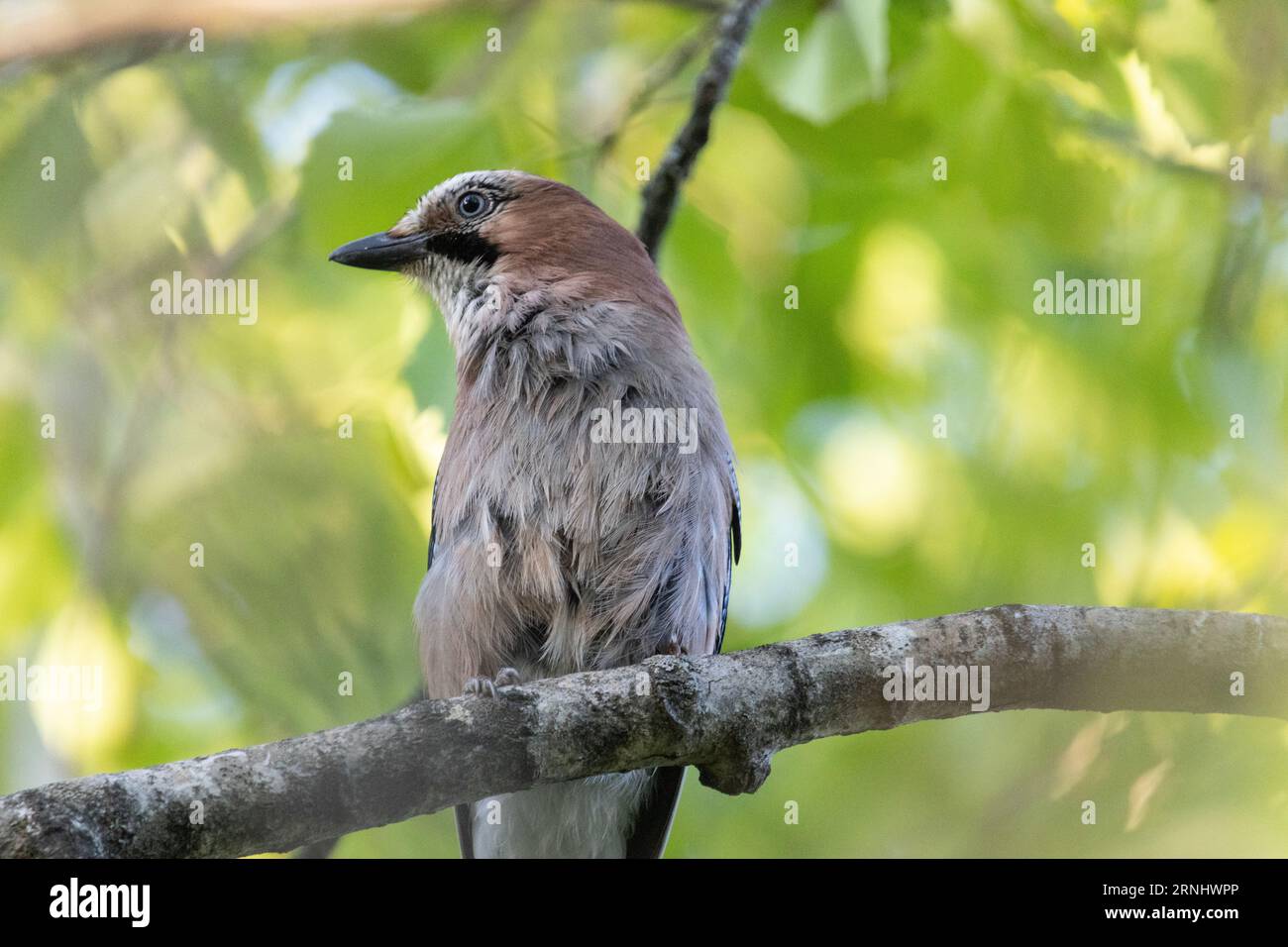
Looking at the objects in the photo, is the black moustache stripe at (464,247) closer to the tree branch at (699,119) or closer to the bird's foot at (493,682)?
the tree branch at (699,119)

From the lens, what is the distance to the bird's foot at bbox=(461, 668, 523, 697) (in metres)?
3.50

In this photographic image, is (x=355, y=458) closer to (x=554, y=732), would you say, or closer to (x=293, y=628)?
(x=293, y=628)

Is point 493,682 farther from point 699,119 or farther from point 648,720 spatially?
point 699,119

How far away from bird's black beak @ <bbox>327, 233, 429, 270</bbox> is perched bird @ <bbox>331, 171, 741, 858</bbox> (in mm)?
449

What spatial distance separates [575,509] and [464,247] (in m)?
1.53

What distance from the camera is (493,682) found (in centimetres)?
375

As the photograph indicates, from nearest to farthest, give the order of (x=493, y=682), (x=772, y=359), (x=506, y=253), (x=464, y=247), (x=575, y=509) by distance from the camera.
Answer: (x=493, y=682) < (x=575, y=509) < (x=506, y=253) < (x=464, y=247) < (x=772, y=359)

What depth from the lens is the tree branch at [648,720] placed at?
250cm

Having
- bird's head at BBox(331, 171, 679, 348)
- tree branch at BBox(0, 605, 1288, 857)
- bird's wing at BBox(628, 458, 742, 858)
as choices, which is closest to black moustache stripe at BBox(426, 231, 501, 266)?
bird's head at BBox(331, 171, 679, 348)

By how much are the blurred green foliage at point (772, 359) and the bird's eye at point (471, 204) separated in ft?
0.74

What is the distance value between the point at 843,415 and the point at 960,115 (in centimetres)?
150

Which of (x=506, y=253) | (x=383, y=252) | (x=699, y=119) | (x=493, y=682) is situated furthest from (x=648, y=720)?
(x=383, y=252)

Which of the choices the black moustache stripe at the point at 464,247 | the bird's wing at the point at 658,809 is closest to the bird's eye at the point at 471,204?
the black moustache stripe at the point at 464,247

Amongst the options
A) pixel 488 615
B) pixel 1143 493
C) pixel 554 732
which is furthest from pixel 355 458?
pixel 1143 493
